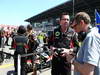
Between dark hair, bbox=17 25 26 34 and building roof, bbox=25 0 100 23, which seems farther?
building roof, bbox=25 0 100 23

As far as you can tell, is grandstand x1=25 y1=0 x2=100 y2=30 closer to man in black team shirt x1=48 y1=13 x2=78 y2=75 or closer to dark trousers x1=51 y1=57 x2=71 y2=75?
man in black team shirt x1=48 y1=13 x2=78 y2=75

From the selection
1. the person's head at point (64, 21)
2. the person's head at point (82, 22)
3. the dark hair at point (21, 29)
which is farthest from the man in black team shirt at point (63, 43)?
the dark hair at point (21, 29)

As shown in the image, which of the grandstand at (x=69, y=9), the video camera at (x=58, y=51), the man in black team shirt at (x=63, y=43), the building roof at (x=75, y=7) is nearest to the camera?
the video camera at (x=58, y=51)

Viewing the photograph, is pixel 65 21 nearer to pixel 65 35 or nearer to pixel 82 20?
pixel 65 35

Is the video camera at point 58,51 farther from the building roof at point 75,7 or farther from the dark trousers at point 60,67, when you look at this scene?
the building roof at point 75,7

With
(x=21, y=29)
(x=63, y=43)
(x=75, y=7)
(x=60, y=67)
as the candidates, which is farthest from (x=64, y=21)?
(x=75, y=7)

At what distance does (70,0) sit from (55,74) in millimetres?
51426

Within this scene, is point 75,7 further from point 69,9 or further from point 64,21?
point 64,21

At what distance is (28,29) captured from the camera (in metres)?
7.41

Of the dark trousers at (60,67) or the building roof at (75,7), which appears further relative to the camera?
the building roof at (75,7)

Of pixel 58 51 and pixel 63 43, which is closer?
pixel 58 51

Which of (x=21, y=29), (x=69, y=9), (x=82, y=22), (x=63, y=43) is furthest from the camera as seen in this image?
(x=69, y=9)

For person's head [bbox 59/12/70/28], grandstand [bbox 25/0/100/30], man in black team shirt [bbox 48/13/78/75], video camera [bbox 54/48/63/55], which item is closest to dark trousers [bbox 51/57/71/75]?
man in black team shirt [bbox 48/13/78/75]

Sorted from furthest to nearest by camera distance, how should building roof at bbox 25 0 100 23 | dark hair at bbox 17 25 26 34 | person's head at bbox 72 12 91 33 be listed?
building roof at bbox 25 0 100 23 → dark hair at bbox 17 25 26 34 → person's head at bbox 72 12 91 33
